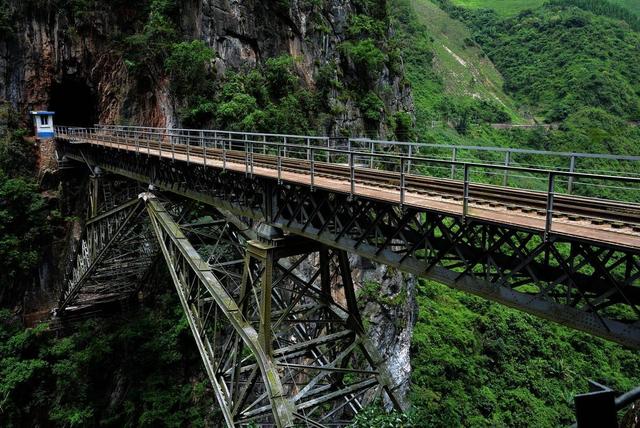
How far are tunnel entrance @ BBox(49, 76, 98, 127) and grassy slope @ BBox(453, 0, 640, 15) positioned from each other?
137483 millimetres

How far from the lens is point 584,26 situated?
103500 millimetres

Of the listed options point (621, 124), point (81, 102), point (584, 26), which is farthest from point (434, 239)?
point (584, 26)

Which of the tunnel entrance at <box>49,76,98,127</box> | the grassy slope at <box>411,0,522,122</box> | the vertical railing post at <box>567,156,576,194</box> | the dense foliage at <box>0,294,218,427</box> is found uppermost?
the grassy slope at <box>411,0,522,122</box>

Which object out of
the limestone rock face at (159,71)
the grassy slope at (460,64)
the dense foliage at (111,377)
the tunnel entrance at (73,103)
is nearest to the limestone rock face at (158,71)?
the limestone rock face at (159,71)

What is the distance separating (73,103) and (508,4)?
6079 inches

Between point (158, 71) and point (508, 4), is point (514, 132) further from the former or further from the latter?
point (508, 4)

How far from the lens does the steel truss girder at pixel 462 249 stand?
5510 millimetres

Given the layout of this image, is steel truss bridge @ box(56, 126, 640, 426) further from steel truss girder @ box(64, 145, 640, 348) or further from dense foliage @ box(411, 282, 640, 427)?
dense foliage @ box(411, 282, 640, 427)

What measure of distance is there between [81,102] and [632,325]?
3847 cm

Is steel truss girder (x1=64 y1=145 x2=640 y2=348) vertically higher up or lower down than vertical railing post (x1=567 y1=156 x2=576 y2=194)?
lower down

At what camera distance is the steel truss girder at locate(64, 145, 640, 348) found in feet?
18.1

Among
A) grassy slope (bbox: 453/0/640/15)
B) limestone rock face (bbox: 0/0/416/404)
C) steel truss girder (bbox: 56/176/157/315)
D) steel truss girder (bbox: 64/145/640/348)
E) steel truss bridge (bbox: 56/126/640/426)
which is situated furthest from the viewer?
grassy slope (bbox: 453/0/640/15)

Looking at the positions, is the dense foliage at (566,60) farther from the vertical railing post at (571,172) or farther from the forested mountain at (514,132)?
the vertical railing post at (571,172)

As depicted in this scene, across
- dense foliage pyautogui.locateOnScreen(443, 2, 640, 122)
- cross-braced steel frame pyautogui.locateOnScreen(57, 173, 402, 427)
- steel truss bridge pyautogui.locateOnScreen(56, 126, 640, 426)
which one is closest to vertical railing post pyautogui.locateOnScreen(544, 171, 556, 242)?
steel truss bridge pyautogui.locateOnScreen(56, 126, 640, 426)
